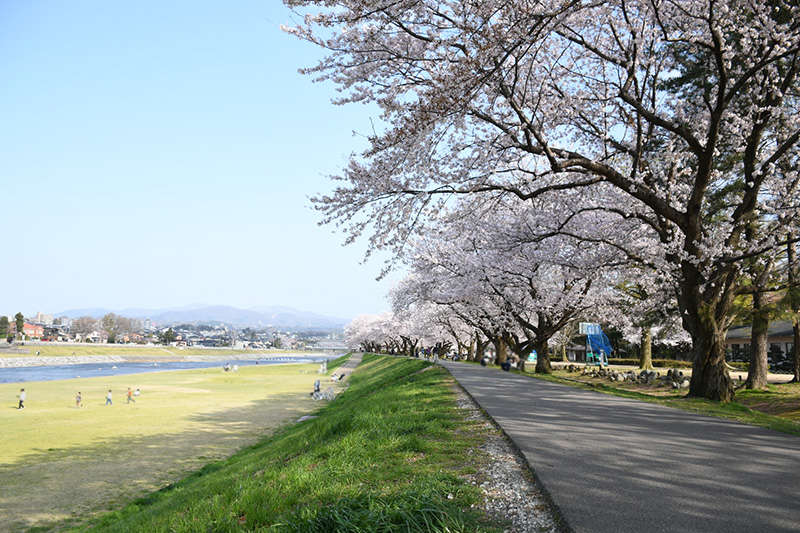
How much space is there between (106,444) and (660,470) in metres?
17.3

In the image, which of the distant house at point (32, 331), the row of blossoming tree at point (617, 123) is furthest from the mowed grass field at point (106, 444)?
the distant house at point (32, 331)

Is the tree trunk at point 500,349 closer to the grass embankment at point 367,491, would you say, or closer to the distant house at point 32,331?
the grass embankment at point 367,491

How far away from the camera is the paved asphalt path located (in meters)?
3.54

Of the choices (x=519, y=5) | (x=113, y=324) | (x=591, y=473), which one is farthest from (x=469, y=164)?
(x=113, y=324)

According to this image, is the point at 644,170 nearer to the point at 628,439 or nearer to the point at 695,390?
the point at 695,390

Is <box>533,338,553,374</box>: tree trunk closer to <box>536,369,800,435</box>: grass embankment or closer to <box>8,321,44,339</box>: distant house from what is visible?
<box>536,369,800,435</box>: grass embankment

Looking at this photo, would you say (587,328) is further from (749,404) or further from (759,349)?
(749,404)

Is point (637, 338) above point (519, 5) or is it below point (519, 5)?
A: below

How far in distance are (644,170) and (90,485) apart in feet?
52.9

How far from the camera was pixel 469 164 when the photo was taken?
11.1 m

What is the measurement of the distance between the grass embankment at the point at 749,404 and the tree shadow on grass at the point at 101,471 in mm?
11589

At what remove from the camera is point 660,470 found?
4.76 m

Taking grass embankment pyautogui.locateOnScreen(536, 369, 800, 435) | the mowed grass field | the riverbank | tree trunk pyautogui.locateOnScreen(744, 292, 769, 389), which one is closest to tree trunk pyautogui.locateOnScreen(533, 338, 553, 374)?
grass embankment pyautogui.locateOnScreen(536, 369, 800, 435)

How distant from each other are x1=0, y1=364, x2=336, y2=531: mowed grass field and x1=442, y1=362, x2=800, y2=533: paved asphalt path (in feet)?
30.3
